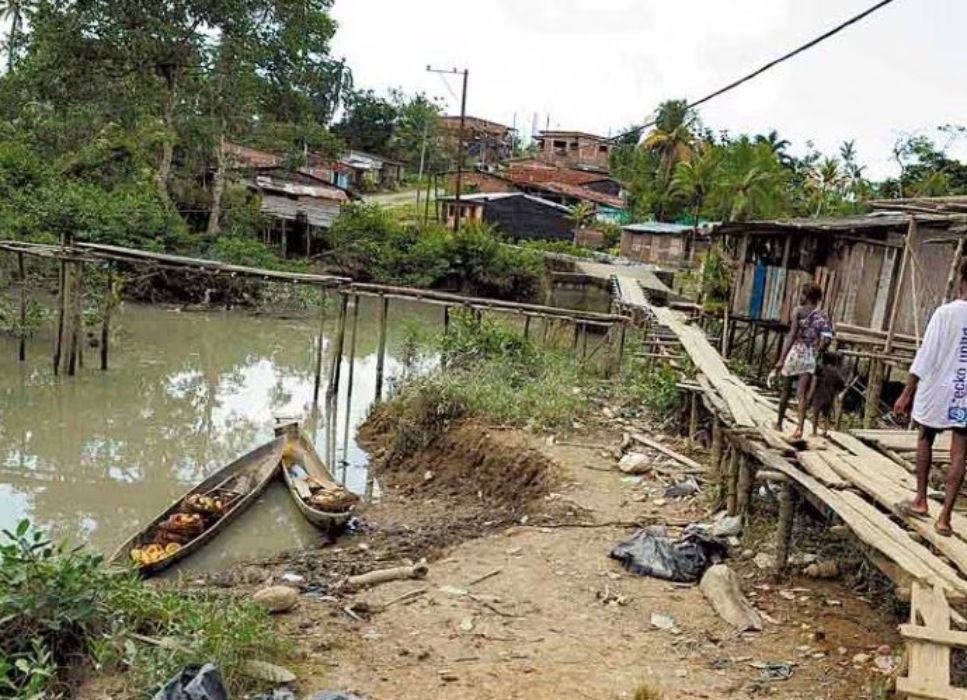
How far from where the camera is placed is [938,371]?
185 inches

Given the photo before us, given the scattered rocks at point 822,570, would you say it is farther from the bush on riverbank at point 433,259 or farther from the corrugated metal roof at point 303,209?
the corrugated metal roof at point 303,209

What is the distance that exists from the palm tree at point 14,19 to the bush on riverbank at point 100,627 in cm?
2933

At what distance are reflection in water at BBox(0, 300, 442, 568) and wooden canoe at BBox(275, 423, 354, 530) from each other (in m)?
0.17

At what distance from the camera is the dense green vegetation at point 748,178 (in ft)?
100

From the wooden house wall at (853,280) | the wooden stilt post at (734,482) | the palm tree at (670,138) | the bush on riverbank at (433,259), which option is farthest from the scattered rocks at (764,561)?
the palm tree at (670,138)

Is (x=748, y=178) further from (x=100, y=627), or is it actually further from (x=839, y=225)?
(x=100, y=627)

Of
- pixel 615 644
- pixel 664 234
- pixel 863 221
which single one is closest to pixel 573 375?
pixel 863 221

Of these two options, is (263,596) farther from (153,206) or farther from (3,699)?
(153,206)

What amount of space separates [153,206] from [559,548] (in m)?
22.2

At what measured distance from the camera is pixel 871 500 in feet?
18.2

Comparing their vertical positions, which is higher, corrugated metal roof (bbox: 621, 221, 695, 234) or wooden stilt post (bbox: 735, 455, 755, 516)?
corrugated metal roof (bbox: 621, 221, 695, 234)

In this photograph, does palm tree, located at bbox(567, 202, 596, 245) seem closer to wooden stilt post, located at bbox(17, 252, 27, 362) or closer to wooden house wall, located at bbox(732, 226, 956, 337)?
wooden house wall, located at bbox(732, 226, 956, 337)

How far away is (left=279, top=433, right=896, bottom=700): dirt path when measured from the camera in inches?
178

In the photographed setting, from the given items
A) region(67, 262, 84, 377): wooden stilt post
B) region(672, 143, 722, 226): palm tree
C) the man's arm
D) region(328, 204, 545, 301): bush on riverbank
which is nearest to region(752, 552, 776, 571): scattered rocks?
the man's arm
